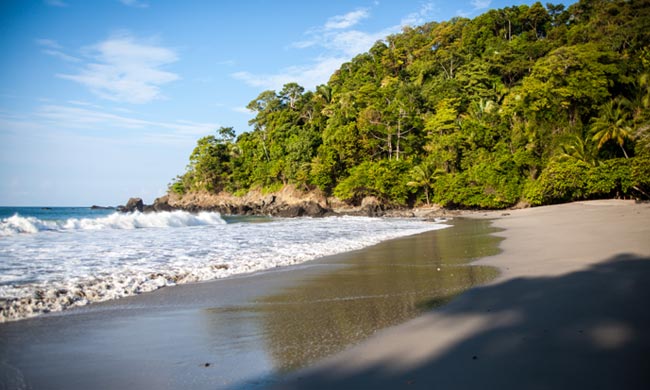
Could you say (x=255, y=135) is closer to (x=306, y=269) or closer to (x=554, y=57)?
(x=554, y=57)

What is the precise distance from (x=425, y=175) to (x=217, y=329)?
36909 mm

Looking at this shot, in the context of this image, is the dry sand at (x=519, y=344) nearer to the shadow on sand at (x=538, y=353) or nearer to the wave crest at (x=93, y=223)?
the shadow on sand at (x=538, y=353)

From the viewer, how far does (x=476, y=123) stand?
39.1 meters

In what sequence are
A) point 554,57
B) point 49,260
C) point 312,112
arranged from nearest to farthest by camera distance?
point 49,260 → point 554,57 → point 312,112

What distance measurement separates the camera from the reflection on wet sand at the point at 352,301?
3436mm

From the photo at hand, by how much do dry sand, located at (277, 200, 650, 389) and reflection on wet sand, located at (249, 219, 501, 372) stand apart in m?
0.26

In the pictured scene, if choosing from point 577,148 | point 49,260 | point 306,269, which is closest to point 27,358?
point 306,269

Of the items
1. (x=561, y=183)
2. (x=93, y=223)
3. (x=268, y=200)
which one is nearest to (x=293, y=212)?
(x=268, y=200)

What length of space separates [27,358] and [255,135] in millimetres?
67432

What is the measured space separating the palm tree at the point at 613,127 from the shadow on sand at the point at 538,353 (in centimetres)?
2791

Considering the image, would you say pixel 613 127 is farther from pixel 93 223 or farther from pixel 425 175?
pixel 93 223

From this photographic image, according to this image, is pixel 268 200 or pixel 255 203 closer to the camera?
pixel 268 200

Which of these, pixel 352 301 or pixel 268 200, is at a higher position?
pixel 268 200

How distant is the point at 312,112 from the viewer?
64.7 m
